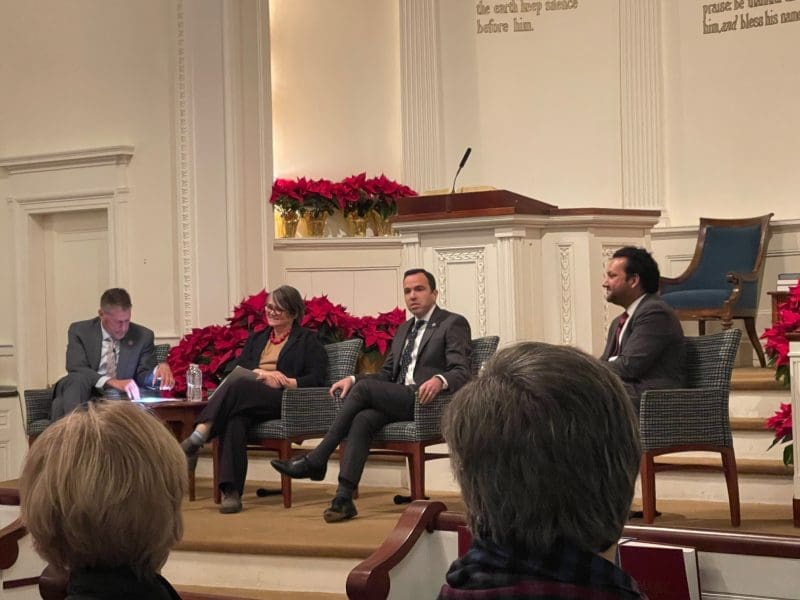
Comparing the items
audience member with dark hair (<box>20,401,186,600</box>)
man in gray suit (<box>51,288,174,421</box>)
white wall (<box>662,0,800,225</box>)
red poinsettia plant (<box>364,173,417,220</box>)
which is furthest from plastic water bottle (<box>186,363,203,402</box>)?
audience member with dark hair (<box>20,401,186,600</box>)

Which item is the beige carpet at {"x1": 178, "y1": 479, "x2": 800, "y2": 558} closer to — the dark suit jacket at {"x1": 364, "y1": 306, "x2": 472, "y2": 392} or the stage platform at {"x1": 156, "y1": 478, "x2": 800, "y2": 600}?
the stage platform at {"x1": 156, "y1": 478, "x2": 800, "y2": 600}

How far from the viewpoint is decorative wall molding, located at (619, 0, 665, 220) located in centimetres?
870

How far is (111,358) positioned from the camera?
662 cm

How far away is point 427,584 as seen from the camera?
10.0 ft

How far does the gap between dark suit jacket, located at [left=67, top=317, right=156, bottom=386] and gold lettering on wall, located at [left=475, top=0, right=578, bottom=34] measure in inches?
159

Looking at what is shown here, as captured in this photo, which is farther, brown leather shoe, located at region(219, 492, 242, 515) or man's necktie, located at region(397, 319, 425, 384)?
man's necktie, located at region(397, 319, 425, 384)

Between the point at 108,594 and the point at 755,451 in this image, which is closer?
the point at 108,594

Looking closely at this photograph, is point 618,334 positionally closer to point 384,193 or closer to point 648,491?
point 648,491

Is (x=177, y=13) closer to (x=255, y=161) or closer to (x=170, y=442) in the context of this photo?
Answer: (x=255, y=161)

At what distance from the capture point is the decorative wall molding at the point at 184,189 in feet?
27.1

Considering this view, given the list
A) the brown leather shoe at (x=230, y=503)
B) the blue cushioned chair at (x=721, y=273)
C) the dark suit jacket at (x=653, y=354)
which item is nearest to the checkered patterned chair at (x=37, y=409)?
the brown leather shoe at (x=230, y=503)

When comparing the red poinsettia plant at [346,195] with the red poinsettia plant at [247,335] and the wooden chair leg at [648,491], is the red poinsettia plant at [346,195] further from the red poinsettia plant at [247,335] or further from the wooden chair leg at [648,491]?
the wooden chair leg at [648,491]

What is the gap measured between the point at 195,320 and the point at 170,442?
671cm

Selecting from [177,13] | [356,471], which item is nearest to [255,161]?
[177,13]
